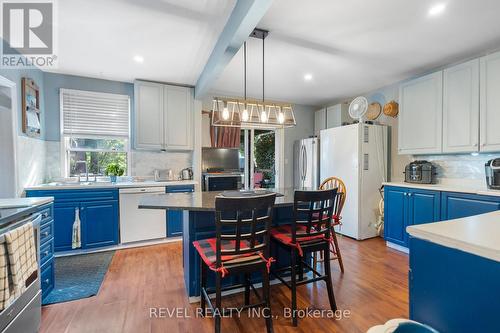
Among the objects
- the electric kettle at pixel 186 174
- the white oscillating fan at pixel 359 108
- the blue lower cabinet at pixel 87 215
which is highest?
the white oscillating fan at pixel 359 108

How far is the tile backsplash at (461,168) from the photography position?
307cm

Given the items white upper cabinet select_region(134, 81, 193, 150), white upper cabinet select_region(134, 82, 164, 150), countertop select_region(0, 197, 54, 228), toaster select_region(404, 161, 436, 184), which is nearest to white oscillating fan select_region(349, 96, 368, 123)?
toaster select_region(404, 161, 436, 184)

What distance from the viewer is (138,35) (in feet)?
8.18

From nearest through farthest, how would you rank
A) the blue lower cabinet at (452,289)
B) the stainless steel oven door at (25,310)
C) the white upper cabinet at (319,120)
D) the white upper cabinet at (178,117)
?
the blue lower cabinet at (452,289) → the stainless steel oven door at (25,310) → the white upper cabinet at (178,117) → the white upper cabinet at (319,120)

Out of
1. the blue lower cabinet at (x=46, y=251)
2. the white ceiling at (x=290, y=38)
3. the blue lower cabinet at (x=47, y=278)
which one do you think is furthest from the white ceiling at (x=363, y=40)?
the blue lower cabinet at (x=47, y=278)

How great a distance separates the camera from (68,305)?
2135mm

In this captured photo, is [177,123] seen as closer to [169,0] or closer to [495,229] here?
[169,0]

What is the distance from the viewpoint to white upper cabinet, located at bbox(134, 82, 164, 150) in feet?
Answer: 12.5

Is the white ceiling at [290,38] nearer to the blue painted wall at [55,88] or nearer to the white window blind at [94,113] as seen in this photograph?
the blue painted wall at [55,88]

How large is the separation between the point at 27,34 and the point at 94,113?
143 cm

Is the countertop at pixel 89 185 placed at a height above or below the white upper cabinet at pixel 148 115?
below

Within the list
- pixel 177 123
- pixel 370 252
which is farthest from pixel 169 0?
pixel 370 252

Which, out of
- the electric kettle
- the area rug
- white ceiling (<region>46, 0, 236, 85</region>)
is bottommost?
the area rug

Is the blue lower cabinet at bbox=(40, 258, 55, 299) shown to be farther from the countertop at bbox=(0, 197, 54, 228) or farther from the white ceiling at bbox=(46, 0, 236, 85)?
the white ceiling at bbox=(46, 0, 236, 85)
